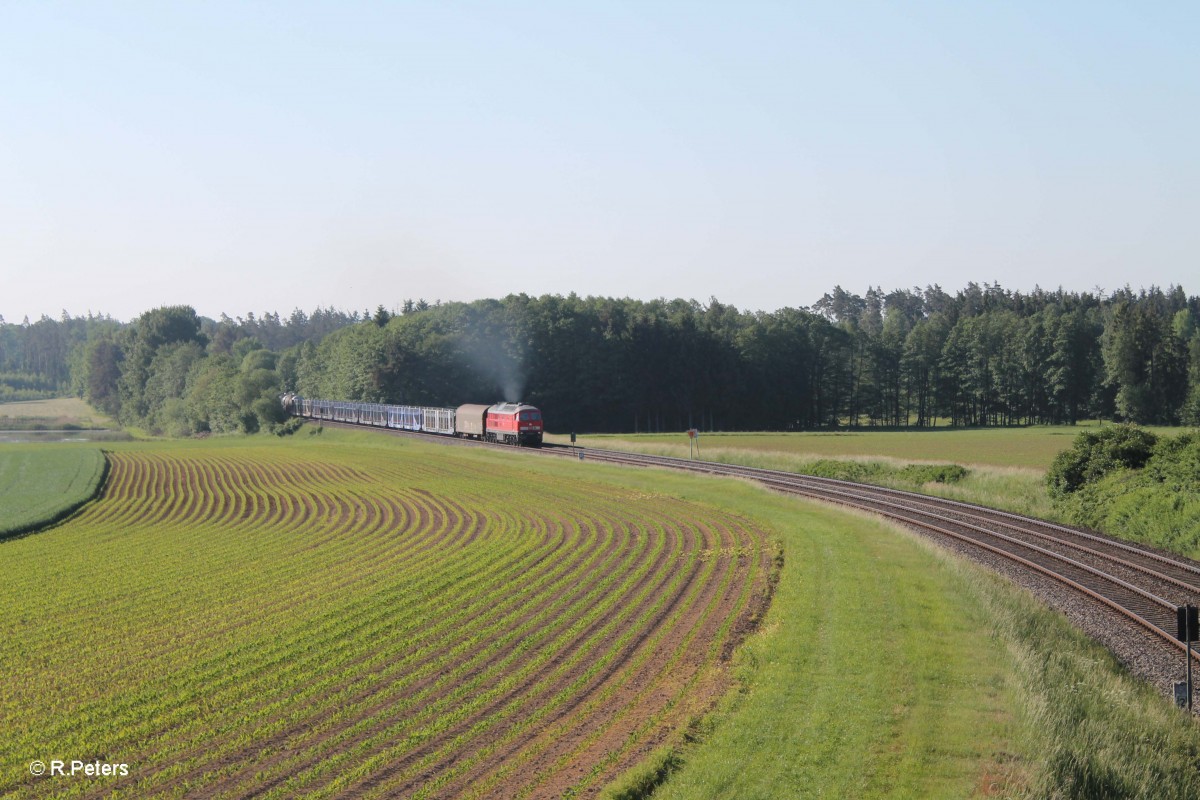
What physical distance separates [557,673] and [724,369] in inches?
4673

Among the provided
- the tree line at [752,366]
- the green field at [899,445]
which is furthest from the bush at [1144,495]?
the tree line at [752,366]

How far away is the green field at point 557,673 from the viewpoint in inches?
514

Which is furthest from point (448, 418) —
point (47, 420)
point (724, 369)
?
point (47, 420)

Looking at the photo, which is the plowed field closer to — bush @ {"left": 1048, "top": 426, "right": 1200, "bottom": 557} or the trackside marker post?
the trackside marker post

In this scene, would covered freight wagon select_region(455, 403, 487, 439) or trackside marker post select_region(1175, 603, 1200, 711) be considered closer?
trackside marker post select_region(1175, 603, 1200, 711)

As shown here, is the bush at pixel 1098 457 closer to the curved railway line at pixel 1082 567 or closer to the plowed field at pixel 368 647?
the curved railway line at pixel 1082 567

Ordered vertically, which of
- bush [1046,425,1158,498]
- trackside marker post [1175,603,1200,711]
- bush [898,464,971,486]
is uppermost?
bush [1046,425,1158,498]

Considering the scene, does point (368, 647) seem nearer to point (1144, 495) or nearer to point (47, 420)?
point (1144, 495)

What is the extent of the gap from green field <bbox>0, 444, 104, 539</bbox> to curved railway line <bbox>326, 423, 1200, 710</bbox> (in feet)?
105

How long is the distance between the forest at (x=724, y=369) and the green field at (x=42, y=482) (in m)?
40.1

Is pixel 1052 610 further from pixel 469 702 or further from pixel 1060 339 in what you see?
pixel 1060 339

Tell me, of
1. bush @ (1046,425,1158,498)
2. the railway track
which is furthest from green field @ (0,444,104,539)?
bush @ (1046,425,1158,498)

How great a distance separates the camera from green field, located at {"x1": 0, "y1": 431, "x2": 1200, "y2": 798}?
42.8ft

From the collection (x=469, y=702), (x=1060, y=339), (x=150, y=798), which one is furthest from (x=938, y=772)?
(x=1060, y=339)
